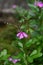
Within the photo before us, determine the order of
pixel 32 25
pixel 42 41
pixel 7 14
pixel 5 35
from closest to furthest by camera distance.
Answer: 1. pixel 42 41
2. pixel 32 25
3. pixel 5 35
4. pixel 7 14

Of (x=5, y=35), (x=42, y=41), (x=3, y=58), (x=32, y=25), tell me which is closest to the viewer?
(x=3, y=58)

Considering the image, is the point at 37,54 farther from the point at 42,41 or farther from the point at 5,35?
the point at 5,35

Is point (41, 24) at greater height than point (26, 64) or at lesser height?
greater

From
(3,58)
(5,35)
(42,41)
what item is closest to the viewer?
(3,58)

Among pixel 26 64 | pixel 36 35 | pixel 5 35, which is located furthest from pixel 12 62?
pixel 5 35

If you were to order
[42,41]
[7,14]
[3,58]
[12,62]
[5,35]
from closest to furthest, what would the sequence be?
[3,58] → [12,62] → [42,41] → [5,35] → [7,14]

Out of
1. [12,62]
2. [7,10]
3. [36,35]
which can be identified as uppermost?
[7,10]

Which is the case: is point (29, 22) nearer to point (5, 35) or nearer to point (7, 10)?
point (5, 35)

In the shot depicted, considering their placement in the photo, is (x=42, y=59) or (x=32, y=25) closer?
(x=42, y=59)

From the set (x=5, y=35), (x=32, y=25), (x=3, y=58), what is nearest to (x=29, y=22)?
(x=32, y=25)
